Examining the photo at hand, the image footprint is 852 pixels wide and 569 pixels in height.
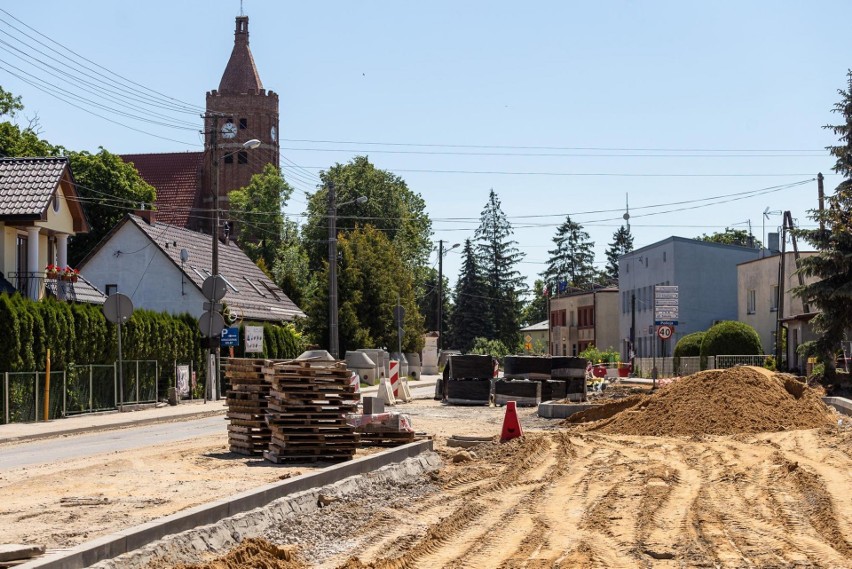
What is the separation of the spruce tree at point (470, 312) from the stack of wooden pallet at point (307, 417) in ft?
319

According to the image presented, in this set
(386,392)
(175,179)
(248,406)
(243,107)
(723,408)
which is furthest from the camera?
(243,107)

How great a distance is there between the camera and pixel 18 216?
34.8 metres

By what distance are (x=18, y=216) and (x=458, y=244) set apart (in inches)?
1665

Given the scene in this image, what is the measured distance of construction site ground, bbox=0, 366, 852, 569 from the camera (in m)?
9.30

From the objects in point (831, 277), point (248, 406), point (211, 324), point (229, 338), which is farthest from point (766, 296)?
point (248, 406)

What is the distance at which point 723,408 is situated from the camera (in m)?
24.9

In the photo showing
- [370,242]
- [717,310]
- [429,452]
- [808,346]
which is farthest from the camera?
[717,310]

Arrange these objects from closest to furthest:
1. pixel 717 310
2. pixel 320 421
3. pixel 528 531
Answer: pixel 528 531, pixel 320 421, pixel 717 310

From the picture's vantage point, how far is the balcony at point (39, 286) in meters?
35.5

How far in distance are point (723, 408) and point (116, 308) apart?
15781 mm

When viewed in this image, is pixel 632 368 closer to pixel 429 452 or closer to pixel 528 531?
pixel 429 452

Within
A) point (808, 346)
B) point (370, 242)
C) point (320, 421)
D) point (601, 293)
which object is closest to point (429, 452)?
point (320, 421)

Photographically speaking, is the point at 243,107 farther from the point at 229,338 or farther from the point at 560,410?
the point at 560,410

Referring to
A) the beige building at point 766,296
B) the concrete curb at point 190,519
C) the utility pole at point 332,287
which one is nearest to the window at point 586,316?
the beige building at point 766,296
